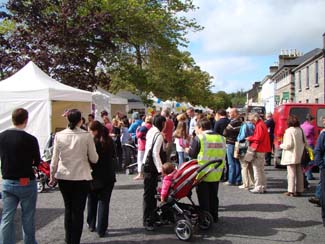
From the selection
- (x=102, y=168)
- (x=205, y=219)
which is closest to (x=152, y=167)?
(x=102, y=168)

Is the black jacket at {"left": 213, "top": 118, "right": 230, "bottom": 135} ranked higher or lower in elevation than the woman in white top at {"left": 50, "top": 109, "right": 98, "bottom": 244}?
higher

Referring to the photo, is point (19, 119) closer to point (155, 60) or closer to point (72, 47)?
point (72, 47)

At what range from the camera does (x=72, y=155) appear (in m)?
5.36

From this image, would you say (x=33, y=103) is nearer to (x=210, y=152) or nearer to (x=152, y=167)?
(x=152, y=167)

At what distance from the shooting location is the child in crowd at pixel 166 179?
20.2 feet

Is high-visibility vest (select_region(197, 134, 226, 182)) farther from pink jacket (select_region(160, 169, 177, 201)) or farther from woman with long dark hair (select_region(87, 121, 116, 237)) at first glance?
woman with long dark hair (select_region(87, 121, 116, 237))

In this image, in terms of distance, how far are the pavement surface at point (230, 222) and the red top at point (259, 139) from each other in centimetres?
103

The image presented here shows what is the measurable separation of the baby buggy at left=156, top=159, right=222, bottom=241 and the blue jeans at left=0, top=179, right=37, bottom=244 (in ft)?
6.45

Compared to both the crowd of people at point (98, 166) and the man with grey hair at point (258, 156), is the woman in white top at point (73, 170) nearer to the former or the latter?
the crowd of people at point (98, 166)

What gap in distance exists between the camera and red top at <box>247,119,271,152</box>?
946cm

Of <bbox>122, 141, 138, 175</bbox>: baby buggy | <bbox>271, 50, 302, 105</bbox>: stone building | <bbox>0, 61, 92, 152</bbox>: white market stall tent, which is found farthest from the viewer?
<bbox>271, 50, 302, 105</bbox>: stone building

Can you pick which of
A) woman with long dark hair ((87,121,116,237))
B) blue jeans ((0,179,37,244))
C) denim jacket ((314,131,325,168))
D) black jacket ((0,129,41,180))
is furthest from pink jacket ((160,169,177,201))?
denim jacket ((314,131,325,168))

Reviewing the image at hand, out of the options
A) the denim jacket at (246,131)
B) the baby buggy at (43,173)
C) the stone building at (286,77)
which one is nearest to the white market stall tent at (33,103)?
the baby buggy at (43,173)

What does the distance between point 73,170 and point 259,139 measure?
532 centimetres
